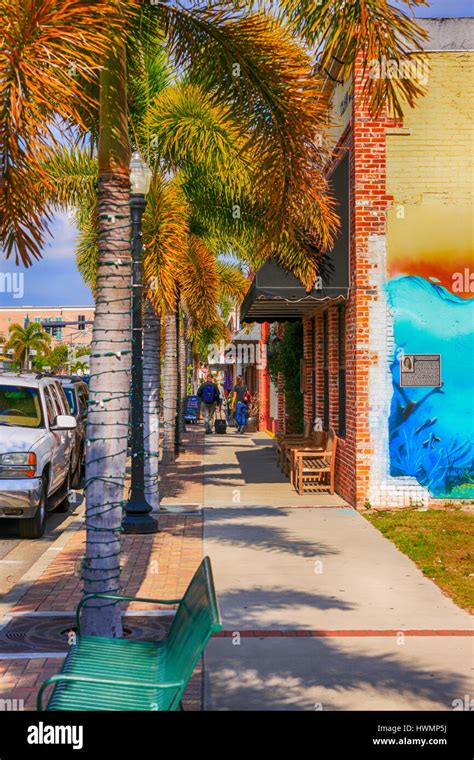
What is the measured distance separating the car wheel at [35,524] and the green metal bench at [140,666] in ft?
21.8

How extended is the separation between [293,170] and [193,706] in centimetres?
486

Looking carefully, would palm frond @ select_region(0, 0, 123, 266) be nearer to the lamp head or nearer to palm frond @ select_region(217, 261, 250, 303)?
the lamp head

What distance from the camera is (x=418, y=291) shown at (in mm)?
13305

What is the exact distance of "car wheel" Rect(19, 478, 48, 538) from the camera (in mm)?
11820

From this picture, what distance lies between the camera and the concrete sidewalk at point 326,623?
18.9 feet

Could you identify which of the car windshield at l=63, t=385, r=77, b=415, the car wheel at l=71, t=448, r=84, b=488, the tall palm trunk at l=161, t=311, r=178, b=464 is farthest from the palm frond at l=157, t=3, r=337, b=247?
the tall palm trunk at l=161, t=311, r=178, b=464

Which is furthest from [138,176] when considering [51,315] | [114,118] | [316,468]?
[51,315]

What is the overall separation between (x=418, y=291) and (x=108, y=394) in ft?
25.4

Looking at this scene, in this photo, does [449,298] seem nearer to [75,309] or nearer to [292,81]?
[292,81]

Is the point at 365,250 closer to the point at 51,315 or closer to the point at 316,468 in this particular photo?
the point at 316,468

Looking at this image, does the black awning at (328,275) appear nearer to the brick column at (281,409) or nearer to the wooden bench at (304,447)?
the wooden bench at (304,447)

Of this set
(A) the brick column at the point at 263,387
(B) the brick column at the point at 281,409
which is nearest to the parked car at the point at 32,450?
(B) the brick column at the point at 281,409
